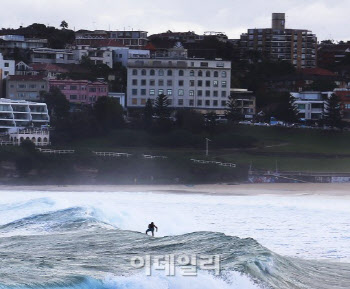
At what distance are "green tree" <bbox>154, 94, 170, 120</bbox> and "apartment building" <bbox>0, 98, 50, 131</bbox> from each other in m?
5.70

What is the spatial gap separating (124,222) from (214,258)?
28.9 ft

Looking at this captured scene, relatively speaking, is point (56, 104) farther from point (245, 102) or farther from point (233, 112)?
point (245, 102)

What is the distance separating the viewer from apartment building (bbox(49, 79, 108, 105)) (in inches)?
2820

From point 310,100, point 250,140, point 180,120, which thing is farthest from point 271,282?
point 310,100

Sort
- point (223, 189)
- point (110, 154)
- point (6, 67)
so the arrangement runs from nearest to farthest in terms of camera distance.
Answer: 1. point (223, 189)
2. point (110, 154)
3. point (6, 67)

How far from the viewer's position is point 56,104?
6469 cm

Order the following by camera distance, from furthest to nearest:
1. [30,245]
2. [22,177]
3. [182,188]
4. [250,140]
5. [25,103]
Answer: [25,103], [250,140], [22,177], [182,188], [30,245]

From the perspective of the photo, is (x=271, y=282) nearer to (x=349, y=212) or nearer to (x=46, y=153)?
(x=349, y=212)

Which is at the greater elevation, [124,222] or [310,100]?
[310,100]

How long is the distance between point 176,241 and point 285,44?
71360mm

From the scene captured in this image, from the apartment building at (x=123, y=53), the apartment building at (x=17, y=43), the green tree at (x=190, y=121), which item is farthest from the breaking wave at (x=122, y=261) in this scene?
the apartment building at (x=17, y=43)

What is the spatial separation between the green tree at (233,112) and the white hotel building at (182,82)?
2901 millimetres

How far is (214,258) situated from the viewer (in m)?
21.3

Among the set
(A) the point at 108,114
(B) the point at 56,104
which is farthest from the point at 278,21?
(A) the point at 108,114
